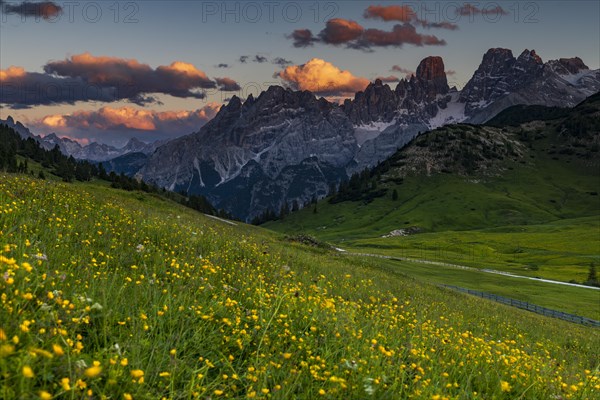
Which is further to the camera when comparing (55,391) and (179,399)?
(179,399)

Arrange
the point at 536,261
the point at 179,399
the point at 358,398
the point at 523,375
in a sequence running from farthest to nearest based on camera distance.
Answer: the point at 536,261, the point at 523,375, the point at 358,398, the point at 179,399

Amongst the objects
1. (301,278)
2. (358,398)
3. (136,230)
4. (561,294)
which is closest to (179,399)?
(358,398)

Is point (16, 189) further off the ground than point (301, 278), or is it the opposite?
point (16, 189)

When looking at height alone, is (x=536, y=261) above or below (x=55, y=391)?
below

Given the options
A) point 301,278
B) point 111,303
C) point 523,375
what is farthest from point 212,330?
point 301,278

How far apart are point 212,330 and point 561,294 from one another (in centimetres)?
7432

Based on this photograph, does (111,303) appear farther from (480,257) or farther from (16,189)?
(480,257)

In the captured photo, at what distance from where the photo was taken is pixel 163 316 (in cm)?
631

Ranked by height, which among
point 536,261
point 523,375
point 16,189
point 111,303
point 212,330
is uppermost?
point 16,189

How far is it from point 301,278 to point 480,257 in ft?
434

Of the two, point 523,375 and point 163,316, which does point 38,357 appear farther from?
point 523,375

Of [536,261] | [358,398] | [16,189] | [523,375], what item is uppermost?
[16,189]

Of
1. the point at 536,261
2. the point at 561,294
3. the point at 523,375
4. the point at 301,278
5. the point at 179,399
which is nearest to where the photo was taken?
the point at 179,399

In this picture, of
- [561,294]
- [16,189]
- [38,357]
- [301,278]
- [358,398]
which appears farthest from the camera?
[561,294]
